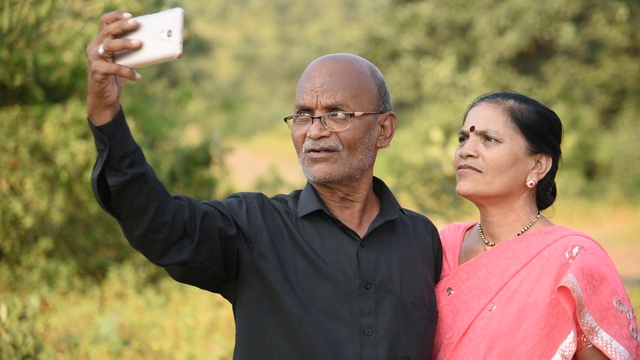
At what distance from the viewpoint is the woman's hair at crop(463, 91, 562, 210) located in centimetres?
293

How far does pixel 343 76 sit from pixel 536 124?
0.79 m

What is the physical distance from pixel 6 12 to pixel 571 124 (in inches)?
644

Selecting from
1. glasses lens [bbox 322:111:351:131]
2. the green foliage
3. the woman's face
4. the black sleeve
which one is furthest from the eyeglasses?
the green foliage

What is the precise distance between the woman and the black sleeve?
915 mm

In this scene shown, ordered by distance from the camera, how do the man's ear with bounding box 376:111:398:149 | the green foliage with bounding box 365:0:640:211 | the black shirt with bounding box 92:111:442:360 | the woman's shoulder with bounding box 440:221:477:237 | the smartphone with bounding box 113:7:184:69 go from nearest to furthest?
the smartphone with bounding box 113:7:184:69 < the black shirt with bounding box 92:111:442:360 < the man's ear with bounding box 376:111:398:149 < the woman's shoulder with bounding box 440:221:477:237 < the green foliage with bounding box 365:0:640:211

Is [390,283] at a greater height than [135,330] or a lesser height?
greater

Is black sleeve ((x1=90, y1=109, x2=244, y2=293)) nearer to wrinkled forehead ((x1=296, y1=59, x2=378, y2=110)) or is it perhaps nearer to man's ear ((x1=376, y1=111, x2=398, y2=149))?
wrinkled forehead ((x1=296, y1=59, x2=378, y2=110))


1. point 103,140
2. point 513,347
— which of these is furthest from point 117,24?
point 513,347

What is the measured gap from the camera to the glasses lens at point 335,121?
2.59 m

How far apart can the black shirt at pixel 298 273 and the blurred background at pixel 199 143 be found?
1.12 metres

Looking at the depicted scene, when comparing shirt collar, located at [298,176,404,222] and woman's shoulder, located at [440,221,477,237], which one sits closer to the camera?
shirt collar, located at [298,176,404,222]

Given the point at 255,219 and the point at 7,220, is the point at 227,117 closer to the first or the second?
the point at 7,220

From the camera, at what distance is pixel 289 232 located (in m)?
2.53

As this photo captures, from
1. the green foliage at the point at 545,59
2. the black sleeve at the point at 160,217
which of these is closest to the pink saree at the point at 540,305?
the black sleeve at the point at 160,217
